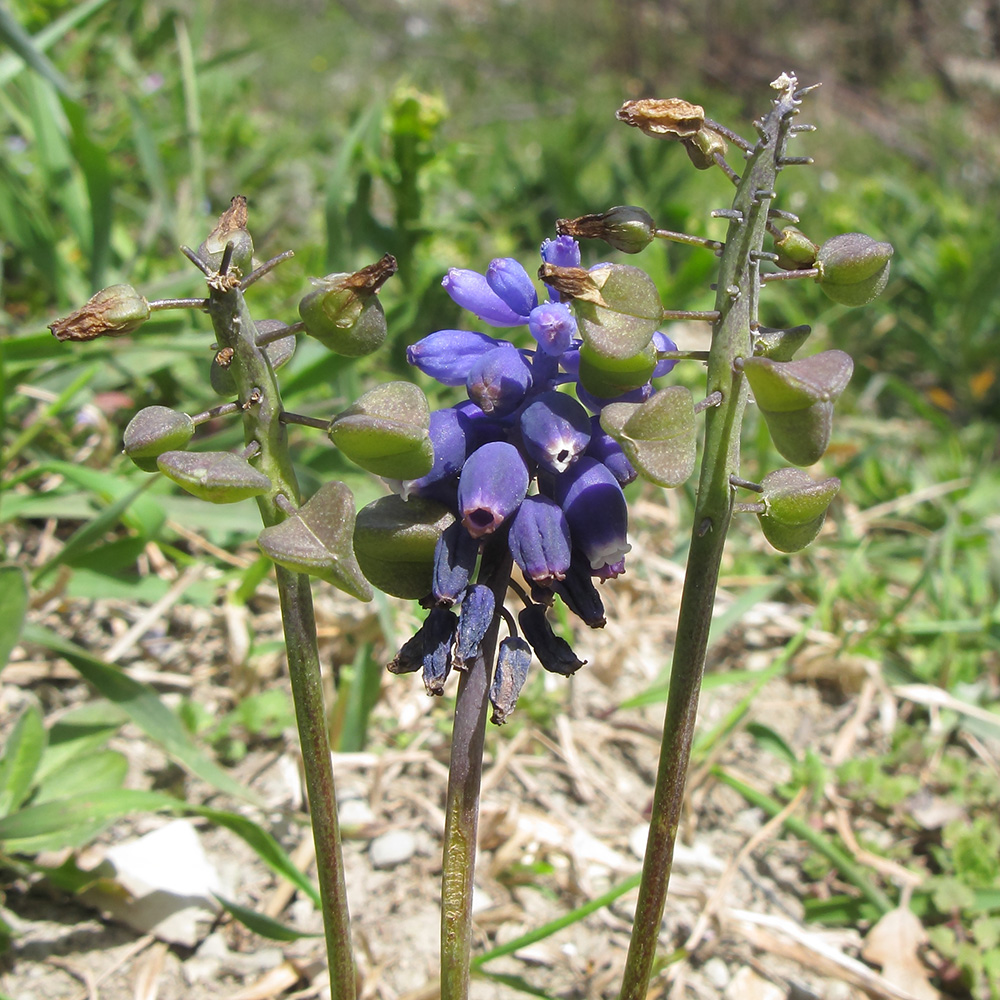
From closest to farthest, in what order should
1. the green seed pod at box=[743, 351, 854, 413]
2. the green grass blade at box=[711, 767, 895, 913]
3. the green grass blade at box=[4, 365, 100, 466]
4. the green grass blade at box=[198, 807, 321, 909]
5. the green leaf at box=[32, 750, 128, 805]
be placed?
the green seed pod at box=[743, 351, 854, 413]
the green grass blade at box=[198, 807, 321, 909]
the green leaf at box=[32, 750, 128, 805]
the green grass blade at box=[711, 767, 895, 913]
the green grass blade at box=[4, 365, 100, 466]

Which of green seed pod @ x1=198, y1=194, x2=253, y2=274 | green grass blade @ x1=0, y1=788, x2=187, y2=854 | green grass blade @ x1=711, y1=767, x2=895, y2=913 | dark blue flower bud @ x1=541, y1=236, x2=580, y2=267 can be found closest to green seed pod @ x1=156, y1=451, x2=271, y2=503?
green seed pod @ x1=198, y1=194, x2=253, y2=274

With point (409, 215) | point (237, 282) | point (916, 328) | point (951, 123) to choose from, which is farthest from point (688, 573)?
point (951, 123)

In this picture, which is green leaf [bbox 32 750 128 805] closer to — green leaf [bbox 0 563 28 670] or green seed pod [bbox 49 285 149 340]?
green leaf [bbox 0 563 28 670]

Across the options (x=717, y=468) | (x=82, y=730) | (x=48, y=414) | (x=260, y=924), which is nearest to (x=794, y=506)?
(x=717, y=468)

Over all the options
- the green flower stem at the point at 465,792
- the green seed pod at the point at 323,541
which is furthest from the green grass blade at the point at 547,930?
the green seed pod at the point at 323,541

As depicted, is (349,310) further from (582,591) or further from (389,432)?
(582,591)

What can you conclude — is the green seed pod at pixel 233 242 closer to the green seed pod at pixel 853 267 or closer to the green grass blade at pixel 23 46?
the green seed pod at pixel 853 267

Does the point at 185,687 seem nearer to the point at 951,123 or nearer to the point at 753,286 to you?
the point at 753,286
